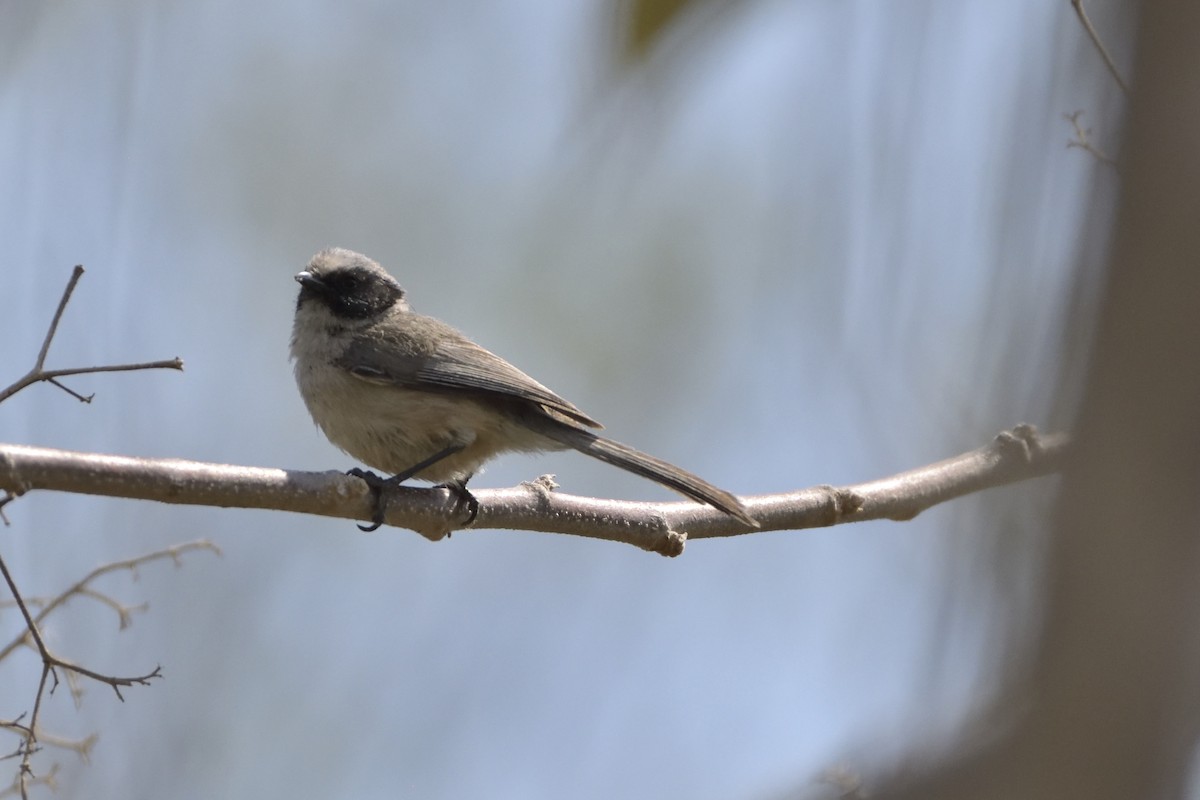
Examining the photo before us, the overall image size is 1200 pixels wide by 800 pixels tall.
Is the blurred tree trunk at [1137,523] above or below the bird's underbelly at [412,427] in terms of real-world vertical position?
below

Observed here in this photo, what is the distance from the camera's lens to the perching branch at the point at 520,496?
277 centimetres

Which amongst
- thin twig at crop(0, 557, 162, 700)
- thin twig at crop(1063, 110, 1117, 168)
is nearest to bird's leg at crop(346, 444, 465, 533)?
thin twig at crop(0, 557, 162, 700)

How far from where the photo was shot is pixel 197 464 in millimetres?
2953

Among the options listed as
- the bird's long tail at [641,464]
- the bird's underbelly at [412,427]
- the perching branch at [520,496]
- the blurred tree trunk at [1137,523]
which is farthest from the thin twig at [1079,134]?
the bird's underbelly at [412,427]

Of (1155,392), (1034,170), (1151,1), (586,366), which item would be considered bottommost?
(1155,392)

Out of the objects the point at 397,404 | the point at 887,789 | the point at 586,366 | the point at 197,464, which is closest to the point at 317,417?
the point at 397,404

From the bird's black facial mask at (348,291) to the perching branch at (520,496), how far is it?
1.73 metres

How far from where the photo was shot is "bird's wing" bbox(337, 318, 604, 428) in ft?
16.0

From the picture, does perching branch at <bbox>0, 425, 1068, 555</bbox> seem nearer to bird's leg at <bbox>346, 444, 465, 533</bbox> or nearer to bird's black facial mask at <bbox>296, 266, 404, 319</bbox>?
bird's leg at <bbox>346, 444, 465, 533</bbox>

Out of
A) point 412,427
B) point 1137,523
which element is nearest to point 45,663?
point 412,427

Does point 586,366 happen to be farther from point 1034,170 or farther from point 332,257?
point 1034,170

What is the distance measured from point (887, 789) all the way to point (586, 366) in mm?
7627

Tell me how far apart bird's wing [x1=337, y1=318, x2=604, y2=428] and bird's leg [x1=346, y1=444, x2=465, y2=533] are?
0.28 meters

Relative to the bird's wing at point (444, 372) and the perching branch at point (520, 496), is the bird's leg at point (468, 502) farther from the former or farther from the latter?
the bird's wing at point (444, 372)
